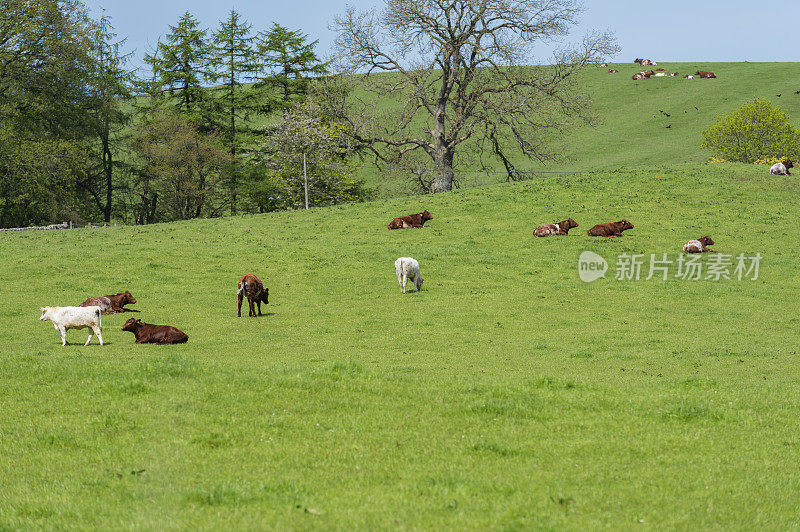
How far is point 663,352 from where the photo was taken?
16906 millimetres

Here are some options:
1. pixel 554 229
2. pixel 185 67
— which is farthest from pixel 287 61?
pixel 554 229

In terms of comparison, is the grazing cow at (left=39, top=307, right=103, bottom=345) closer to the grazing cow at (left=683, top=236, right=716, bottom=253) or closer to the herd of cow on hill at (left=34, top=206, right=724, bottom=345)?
the herd of cow on hill at (left=34, top=206, right=724, bottom=345)

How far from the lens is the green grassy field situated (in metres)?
6.89

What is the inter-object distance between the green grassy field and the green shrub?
53.1 meters

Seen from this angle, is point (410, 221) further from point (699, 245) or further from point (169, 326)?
point (169, 326)

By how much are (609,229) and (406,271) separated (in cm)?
1465

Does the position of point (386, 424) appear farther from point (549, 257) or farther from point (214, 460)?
point (549, 257)

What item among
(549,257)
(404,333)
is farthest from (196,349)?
(549,257)

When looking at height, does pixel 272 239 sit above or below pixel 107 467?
above

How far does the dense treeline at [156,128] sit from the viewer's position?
2352 inches

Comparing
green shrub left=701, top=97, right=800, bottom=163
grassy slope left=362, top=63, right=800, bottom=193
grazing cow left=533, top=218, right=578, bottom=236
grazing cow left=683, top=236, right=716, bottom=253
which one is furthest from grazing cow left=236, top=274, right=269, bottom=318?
green shrub left=701, top=97, right=800, bottom=163

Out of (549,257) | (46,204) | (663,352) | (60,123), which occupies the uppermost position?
(60,123)

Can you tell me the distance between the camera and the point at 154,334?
1761 centimetres

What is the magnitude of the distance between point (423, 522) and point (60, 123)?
231 ft
